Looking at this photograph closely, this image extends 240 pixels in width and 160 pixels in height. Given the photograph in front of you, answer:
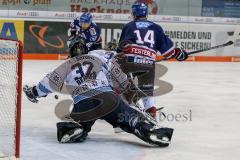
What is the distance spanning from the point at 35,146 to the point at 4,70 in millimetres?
1865

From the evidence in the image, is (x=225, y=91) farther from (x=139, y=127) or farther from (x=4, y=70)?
(x=139, y=127)

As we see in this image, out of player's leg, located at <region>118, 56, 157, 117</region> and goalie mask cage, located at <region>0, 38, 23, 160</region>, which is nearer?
goalie mask cage, located at <region>0, 38, 23, 160</region>

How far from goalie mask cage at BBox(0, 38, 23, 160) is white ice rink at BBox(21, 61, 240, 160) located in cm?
13

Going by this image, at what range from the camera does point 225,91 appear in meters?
8.73

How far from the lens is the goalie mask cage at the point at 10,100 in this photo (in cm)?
411

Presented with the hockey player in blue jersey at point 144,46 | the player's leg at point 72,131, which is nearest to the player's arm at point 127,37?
the hockey player in blue jersey at point 144,46

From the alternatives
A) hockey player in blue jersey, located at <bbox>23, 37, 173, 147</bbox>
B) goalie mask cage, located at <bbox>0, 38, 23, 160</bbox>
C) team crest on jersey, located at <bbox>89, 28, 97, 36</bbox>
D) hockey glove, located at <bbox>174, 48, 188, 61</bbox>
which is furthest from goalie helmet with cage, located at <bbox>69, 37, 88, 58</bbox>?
team crest on jersey, located at <bbox>89, 28, 97, 36</bbox>

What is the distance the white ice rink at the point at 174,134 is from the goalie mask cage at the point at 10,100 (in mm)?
130

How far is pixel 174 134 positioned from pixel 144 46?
0.82 metres

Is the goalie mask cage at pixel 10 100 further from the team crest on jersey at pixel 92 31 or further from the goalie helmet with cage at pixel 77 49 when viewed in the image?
the team crest on jersey at pixel 92 31

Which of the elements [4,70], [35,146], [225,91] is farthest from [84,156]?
[225,91]

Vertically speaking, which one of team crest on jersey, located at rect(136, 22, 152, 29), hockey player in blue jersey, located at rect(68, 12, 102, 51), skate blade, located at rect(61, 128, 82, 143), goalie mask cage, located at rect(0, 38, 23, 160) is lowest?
skate blade, located at rect(61, 128, 82, 143)

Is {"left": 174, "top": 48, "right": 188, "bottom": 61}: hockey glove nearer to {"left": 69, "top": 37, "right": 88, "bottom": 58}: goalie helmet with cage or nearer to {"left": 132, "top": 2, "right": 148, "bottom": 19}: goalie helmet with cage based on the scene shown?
{"left": 132, "top": 2, "right": 148, "bottom": 19}: goalie helmet with cage

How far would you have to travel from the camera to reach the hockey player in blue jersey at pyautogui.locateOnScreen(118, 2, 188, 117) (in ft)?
18.2
